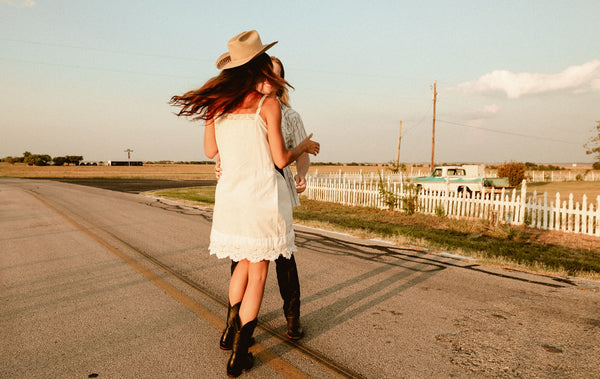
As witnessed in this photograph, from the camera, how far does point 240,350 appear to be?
2314 mm

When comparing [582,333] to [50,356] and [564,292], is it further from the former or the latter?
[50,356]

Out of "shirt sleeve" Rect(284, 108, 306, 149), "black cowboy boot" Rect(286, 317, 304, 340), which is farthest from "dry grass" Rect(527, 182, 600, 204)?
"shirt sleeve" Rect(284, 108, 306, 149)

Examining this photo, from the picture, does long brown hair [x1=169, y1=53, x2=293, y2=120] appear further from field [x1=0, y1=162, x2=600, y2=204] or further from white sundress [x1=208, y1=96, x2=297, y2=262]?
field [x1=0, y1=162, x2=600, y2=204]

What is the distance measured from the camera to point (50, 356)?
8.31 feet

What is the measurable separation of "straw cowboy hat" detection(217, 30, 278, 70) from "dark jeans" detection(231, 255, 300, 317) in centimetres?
143

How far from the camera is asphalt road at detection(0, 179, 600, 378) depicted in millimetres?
2420

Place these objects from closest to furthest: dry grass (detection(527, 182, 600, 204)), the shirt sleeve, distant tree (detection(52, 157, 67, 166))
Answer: the shirt sleeve, dry grass (detection(527, 182, 600, 204)), distant tree (detection(52, 157, 67, 166))

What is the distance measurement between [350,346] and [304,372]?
0.49 meters

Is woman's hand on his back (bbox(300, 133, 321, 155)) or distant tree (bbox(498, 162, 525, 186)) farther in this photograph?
distant tree (bbox(498, 162, 525, 186))

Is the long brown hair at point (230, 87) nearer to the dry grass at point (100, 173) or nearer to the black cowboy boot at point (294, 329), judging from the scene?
the black cowboy boot at point (294, 329)

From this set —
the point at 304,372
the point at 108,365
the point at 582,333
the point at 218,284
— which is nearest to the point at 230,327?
the point at 304,372

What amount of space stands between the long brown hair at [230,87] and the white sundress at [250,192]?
9 cm

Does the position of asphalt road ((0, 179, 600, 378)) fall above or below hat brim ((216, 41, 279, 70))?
below

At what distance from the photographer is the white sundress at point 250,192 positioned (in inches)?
88.4
